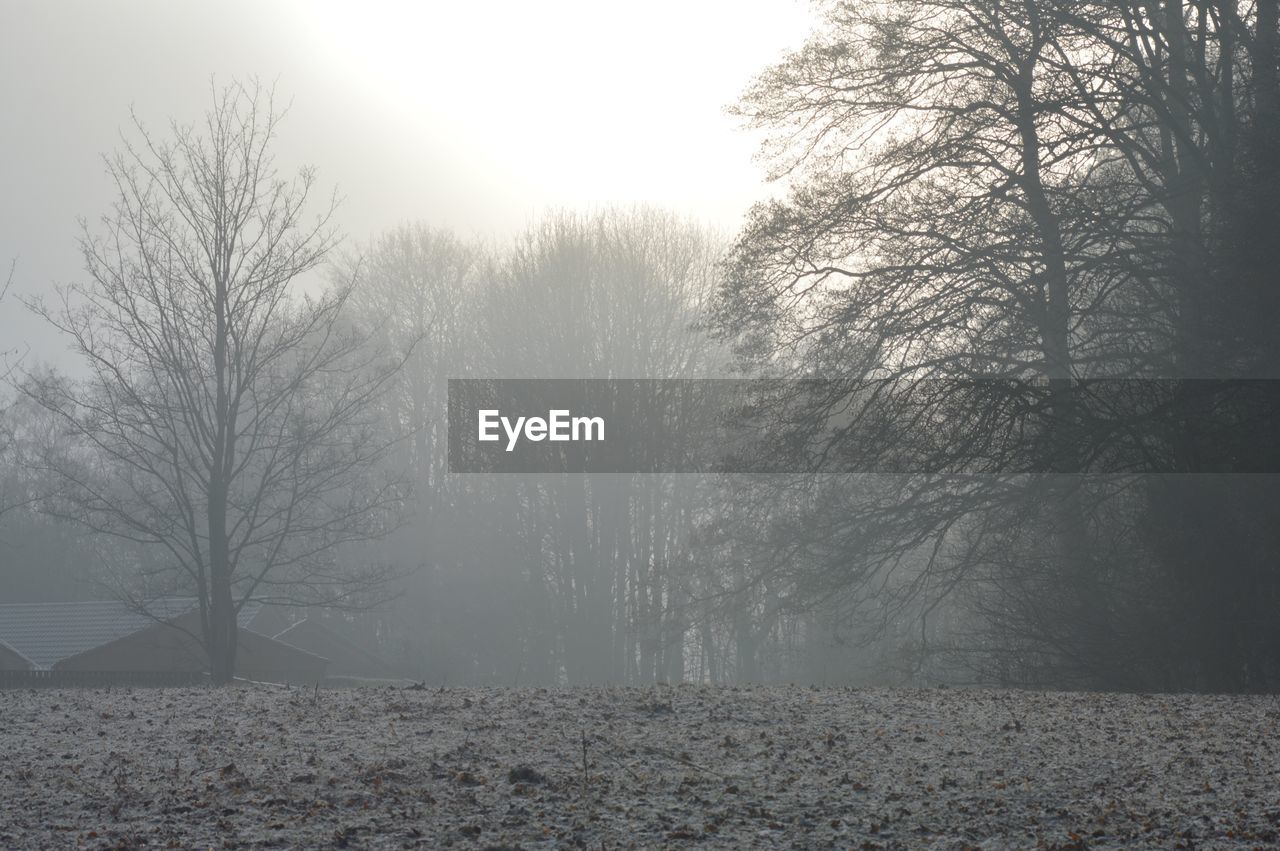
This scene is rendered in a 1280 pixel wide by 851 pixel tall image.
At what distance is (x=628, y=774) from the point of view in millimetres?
6336

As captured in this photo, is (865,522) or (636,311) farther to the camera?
(636,311)

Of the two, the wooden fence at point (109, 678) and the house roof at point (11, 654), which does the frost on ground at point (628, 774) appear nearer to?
the wooden fence at point (109, 678)

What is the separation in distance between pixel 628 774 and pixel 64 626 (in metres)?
43.2

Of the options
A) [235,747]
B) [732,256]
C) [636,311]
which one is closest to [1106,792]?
[235,747]

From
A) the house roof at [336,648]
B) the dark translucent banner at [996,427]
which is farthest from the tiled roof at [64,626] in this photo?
the dark translucent banner at [996,427]

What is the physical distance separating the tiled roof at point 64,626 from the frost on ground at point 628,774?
3586 centimetres

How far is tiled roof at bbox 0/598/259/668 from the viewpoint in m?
42.4

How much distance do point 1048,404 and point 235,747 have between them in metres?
11.6

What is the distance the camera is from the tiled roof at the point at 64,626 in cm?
4244

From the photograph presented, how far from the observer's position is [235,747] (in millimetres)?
7070

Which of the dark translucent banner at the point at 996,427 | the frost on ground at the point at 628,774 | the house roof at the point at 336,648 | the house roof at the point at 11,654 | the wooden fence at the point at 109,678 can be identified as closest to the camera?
the frost on ground at the point at 628,774

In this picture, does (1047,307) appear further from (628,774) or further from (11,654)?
(11,654)

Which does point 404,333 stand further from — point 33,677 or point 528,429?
point 33,677

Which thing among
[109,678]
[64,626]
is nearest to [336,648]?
[64,626]
